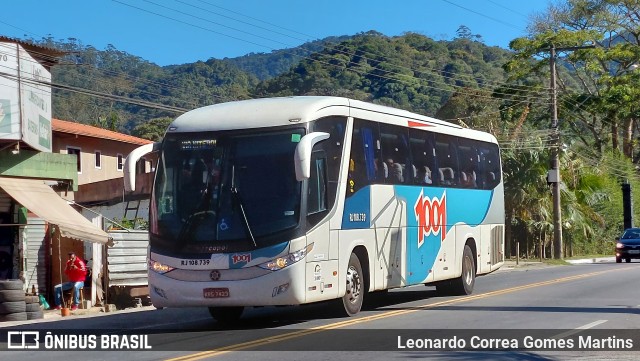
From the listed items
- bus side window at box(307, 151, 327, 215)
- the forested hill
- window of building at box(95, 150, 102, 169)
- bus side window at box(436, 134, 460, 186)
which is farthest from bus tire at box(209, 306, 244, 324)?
the forested hill

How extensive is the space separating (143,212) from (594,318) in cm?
2828

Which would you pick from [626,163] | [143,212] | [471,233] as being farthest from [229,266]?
[626,163]

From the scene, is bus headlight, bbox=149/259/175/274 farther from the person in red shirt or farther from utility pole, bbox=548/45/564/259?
utility pole, bbox=548/45/564/259

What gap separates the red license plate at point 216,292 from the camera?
14414 millimetres

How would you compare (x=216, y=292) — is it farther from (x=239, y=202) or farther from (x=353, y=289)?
(x=353, y=289)

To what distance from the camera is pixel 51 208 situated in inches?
958

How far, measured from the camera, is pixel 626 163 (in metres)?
60.2

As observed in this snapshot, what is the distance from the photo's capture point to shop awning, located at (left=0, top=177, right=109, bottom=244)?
22.3m

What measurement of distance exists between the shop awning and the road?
3286 millimetres

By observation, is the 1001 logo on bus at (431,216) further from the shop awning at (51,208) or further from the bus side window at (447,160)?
the shop awning at (51,208)

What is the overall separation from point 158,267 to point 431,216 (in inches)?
269

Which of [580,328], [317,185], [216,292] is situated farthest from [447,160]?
[216,292]

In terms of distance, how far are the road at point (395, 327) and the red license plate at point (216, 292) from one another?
23.8 inches

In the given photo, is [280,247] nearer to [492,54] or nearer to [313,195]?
[313,195]
